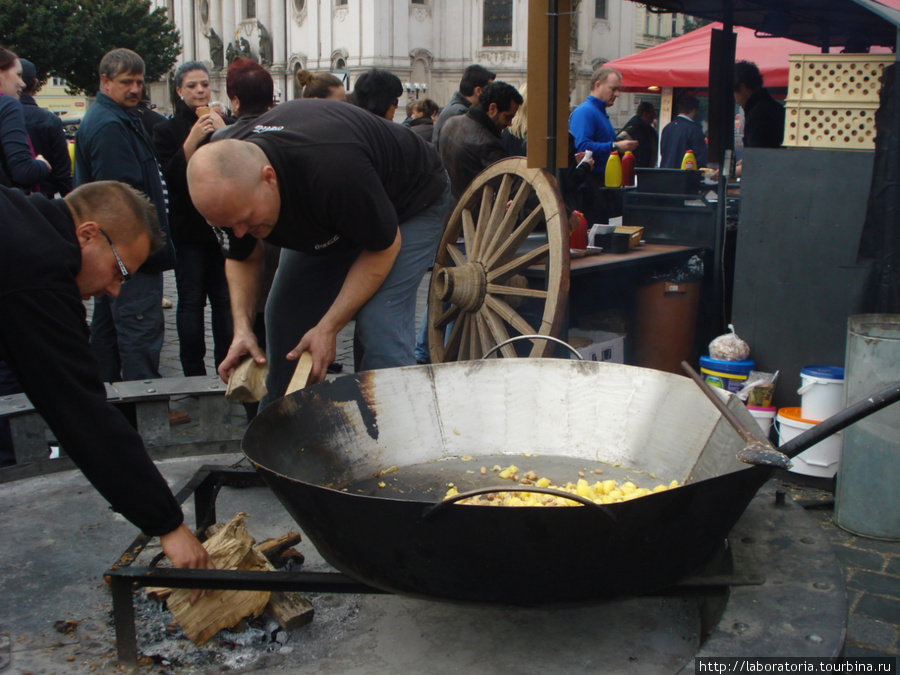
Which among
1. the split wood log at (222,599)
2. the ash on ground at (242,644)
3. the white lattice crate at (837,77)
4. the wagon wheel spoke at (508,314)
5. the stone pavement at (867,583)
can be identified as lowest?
the stone pavement at (867,583)

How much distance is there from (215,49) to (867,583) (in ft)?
177

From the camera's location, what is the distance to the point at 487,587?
1695 millimetres

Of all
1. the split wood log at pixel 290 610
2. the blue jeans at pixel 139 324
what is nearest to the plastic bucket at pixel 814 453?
the split wood log at pixel 290 610

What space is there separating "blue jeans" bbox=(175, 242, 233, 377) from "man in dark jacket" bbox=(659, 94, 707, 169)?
6537mm

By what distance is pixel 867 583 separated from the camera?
285 cm

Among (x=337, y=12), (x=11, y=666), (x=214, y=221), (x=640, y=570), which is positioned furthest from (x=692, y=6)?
A: (x=337, y=12)

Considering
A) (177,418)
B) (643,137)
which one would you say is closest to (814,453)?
(177,418)

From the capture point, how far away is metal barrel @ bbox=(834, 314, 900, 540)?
9.95 feet

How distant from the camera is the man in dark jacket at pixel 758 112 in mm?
5887

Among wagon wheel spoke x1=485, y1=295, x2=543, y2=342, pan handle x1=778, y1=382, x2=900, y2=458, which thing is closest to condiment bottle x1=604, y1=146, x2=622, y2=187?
wagon wheel spoke x1=485, y1=295, x2=543, y2=342

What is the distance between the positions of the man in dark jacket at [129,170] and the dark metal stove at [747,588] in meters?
2.39

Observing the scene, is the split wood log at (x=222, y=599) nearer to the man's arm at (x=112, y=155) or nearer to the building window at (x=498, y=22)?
the man's arm at (x=112, y=155)

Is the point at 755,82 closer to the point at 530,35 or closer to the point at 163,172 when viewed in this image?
the point at 530,35

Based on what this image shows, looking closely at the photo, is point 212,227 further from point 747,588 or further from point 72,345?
point 747,588
